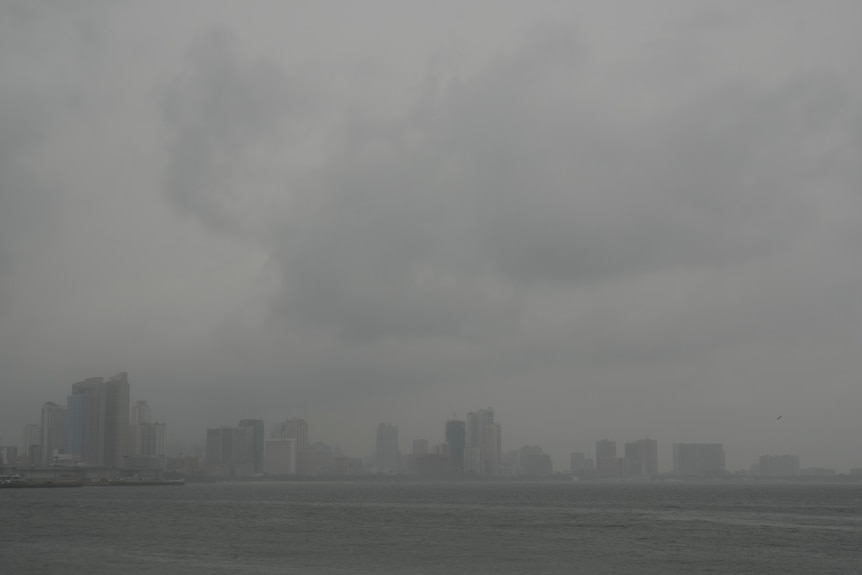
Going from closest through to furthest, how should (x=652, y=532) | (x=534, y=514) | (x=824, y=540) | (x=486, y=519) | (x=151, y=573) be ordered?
(x=151, y=573), (x=824, y=540), (x=652, y=532), (x=486, y=519), (x=534, y=514)

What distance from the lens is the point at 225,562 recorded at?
5756 centimetres

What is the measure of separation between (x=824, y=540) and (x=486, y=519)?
3879cm

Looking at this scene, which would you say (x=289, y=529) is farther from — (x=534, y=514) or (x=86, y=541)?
(x=534, y=514)

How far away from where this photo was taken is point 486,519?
104m

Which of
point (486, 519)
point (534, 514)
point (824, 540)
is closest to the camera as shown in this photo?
point (824, 540)

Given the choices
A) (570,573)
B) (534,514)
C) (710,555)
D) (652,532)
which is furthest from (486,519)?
(570,573)

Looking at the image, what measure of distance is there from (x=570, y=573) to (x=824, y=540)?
3395 cm

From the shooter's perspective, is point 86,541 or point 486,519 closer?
point 86,541

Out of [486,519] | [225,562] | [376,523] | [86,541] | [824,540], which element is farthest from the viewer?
[486,519]

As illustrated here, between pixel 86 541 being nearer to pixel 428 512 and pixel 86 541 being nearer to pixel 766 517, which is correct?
pixel 428 512

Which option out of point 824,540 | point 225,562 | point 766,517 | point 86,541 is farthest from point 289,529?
point 766,517

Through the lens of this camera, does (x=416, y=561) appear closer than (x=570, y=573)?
No

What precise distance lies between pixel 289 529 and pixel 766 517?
193 ft

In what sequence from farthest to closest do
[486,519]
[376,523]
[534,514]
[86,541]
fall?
[534,514], [486,519], [376,523], [86,541]
